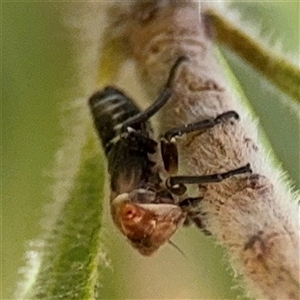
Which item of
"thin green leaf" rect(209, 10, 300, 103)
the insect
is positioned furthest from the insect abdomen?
"thin green leaf" rect(209, 10, 300, 103)

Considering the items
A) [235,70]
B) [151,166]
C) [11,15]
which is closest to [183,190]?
[151,166]

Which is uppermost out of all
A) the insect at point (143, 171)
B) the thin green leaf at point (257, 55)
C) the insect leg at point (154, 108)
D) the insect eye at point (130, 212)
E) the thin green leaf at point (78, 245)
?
the thin green leaf at point (257, 55)

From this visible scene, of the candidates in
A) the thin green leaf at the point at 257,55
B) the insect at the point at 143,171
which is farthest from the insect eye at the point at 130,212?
the thin green leaf at the point at 257,55

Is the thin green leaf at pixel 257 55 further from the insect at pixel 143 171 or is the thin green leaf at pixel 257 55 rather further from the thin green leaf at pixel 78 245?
the thin green leaf at pixel 78 245

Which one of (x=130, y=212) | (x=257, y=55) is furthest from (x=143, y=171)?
(x=257, y=55)

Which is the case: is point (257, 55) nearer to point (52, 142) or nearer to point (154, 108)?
point (154, 108)

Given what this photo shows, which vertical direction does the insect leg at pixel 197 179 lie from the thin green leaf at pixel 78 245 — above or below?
above
